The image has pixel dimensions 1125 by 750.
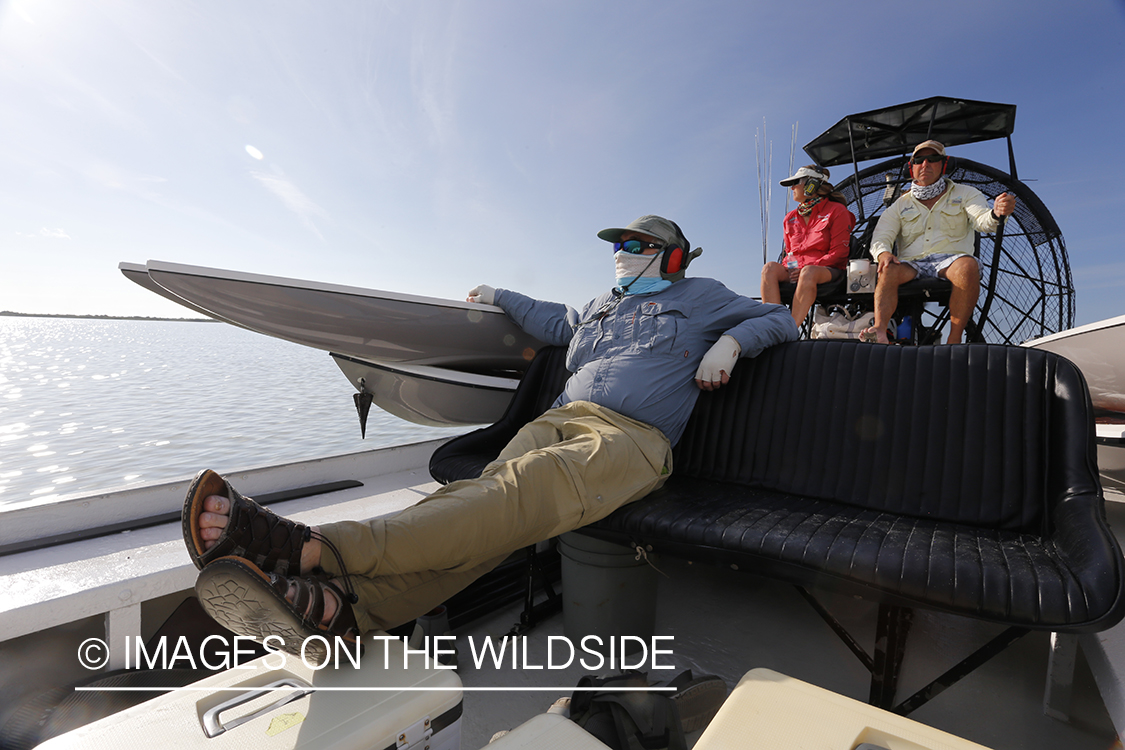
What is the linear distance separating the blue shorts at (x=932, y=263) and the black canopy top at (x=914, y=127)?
164 centimetres

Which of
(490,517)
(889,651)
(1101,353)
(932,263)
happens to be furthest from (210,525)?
(932,263)

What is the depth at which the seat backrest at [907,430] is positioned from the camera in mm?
1430

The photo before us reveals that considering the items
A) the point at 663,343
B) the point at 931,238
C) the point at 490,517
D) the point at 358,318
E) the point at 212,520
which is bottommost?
the point at 490,517

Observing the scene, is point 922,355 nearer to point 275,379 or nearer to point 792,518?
point 792,518

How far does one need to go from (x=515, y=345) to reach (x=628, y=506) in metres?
1.64

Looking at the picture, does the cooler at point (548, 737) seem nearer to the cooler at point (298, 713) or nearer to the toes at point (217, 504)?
the cooler at point (298, 713)

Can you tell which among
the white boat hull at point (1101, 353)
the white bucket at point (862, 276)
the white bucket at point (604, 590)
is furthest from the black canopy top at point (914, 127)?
the white bucket at point (604, 590)

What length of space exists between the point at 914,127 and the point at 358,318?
450cm

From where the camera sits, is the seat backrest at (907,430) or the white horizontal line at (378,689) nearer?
the white horizontal line at (378,689)

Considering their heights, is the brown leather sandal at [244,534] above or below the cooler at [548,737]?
above

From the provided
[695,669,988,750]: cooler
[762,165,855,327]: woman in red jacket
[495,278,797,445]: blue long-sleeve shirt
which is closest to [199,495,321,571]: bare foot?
[695,669,988,750]: cooler

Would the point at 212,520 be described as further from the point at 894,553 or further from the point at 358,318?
the point at 358,318

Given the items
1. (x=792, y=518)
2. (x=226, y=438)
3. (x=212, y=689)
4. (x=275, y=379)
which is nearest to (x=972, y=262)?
(x=792, y=518)

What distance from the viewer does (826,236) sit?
331 cm
